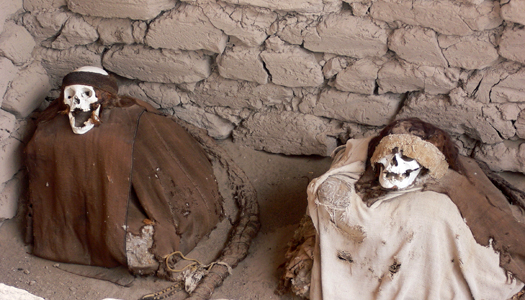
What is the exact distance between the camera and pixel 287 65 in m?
3.50

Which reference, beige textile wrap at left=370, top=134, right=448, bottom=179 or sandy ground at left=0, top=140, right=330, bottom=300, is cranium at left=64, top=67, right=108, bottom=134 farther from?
beige textile wrap at left=370, top=134, right=448, bottom=179

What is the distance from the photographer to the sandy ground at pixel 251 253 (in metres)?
3.24

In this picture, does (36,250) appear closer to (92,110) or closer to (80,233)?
(80,233)

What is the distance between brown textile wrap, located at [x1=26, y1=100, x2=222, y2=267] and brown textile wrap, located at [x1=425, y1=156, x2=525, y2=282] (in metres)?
1.65

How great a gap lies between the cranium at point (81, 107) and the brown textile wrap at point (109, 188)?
0.17ft

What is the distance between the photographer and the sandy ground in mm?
3240

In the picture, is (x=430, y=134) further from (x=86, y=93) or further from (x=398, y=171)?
(x=86, y=93)

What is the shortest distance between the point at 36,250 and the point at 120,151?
0.95 meters

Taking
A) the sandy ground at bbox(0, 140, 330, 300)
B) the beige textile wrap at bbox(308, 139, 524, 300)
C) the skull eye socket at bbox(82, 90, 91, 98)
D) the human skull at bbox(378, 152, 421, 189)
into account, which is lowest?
the sandy ground at bbox(0, 140, 330, 300)

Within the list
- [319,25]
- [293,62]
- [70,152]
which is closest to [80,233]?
[70,152]

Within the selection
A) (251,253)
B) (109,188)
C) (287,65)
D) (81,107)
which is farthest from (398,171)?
(81,107)

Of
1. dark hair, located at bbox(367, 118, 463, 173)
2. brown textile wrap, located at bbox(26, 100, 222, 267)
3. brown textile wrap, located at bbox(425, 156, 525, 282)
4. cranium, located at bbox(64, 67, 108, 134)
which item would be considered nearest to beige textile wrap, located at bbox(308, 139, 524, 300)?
brown textile wrap, located at bbox(425, 156, 525, 282)

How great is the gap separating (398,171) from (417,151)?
0.14 metres

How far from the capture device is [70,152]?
3.28m
